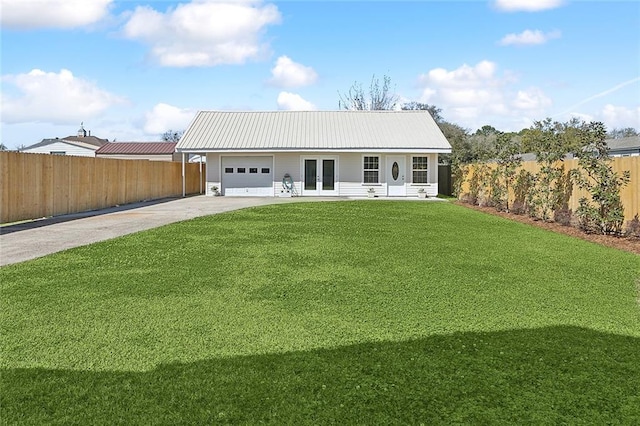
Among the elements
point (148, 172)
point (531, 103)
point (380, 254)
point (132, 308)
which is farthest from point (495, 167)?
point (531, 103)

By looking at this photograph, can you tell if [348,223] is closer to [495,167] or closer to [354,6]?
[354,6]

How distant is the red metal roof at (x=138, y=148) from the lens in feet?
127

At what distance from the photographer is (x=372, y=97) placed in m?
45.2

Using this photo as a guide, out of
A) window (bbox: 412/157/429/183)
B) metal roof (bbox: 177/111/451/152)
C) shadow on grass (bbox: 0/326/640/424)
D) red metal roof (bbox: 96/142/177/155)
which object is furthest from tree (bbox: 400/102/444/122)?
shadow on grass (bbox: 0/326/640/424)

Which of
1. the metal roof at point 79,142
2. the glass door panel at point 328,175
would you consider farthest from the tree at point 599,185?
the metal roof at point 79,142

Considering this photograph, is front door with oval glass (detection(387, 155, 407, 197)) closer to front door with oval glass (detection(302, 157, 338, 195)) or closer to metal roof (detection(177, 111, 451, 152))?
metal roof (detection(177, 111, 451, 152))

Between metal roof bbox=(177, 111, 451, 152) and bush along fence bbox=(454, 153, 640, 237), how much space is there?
6.17m

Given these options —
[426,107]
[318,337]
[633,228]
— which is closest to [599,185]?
[633,228]

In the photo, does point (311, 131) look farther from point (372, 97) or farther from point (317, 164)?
point (372, 97)

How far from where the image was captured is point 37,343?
151 inches

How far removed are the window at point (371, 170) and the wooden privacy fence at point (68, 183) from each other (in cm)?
1019

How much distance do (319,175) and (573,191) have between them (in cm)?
1317

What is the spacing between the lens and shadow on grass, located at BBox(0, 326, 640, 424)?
9.07 ft

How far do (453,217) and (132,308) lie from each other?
1119cm
